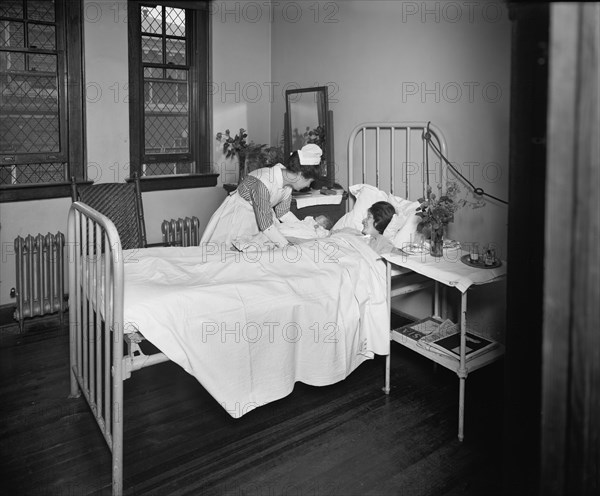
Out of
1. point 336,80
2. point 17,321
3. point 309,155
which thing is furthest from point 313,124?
point 17,321

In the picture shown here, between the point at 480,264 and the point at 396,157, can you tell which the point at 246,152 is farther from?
the point at 480,264

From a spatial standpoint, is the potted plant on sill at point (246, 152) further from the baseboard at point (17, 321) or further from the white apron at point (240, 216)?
the baseboard at point (17, 321)

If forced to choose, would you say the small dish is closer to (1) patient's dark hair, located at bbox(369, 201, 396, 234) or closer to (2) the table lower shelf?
(2) the table lower shelf

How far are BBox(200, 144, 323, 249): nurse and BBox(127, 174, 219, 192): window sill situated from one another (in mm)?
1058

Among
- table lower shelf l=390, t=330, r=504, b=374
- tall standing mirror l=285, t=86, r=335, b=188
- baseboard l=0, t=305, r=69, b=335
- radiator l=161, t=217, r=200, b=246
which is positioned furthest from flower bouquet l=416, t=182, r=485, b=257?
baseboard l=0, t=305, r=69, b=335

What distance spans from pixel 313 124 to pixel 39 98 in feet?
6.56

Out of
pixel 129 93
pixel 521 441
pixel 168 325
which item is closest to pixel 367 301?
pixel 168 325

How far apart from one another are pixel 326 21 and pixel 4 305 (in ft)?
10.4

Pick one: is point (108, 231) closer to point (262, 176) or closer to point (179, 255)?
point (179, 255)

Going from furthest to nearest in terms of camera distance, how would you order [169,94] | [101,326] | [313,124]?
[169,94] < [313,124] < [101,326]

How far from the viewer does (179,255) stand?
3.12m

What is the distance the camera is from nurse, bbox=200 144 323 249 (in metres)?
3.66

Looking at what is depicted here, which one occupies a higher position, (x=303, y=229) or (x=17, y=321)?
(x=303, y=229)

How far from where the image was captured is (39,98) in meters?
4.05
